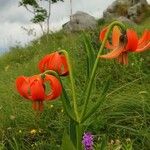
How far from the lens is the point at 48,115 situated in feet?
16.9

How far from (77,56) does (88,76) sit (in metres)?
5.19

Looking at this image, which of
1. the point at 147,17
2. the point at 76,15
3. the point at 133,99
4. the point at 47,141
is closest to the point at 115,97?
the point at 133,99

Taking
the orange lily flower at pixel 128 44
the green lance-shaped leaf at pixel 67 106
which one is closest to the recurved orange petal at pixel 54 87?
the green lance-shaped leaf at pixel 67 106

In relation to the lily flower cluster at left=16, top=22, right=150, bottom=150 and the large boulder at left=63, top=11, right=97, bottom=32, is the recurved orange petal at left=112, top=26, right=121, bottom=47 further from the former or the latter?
the large boulder at left=63, top=11, right=97, bottom=32

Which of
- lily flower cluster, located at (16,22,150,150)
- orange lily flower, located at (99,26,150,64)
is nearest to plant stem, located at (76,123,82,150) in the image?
lily flower cluster, located at (16,22,150,150)

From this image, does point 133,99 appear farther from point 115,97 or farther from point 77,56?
point 77,56

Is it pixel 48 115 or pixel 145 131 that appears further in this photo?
pixel 48 115

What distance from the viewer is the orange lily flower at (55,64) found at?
2.18 metres

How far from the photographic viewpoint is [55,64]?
7.14ft

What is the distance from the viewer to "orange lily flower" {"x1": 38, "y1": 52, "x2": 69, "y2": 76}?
218cm

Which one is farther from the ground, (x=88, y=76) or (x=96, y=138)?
(x=88, y=76)

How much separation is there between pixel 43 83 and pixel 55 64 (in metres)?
0.08

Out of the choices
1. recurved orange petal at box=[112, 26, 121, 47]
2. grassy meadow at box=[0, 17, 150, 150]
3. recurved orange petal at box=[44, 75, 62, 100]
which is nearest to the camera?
recurved orange petal at box=[44, 75, 62, 100]

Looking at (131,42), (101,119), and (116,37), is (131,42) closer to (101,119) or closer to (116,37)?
(116,37)
